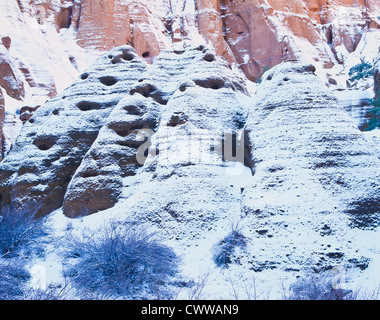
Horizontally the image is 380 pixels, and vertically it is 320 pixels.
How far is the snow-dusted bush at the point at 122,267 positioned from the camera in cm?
540

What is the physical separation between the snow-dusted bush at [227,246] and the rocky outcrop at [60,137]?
550 cm

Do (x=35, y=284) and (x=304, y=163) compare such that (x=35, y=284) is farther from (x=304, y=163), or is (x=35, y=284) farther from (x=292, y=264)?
(x=304, y=163)

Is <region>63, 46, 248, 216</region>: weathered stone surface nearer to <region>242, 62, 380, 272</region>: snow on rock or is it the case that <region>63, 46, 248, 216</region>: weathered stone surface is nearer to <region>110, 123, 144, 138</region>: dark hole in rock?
<region>110, 123, 144, 138</region>: dark hole in rock

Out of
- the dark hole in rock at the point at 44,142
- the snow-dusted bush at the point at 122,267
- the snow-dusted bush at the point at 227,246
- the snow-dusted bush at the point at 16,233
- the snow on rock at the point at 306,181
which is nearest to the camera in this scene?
the snow-dusted bush at the point at 122,267

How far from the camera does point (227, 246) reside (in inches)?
249

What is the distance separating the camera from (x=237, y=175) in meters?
8.49

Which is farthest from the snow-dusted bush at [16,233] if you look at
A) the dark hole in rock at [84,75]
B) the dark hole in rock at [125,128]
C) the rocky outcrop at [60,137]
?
the dark hole in rock at [84,75]

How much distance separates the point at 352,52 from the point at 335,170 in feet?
120

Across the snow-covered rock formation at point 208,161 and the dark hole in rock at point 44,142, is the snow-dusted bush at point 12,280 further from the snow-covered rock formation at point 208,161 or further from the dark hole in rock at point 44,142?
the dark hole in rock at point 44,142

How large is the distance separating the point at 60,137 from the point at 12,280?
6558 mm

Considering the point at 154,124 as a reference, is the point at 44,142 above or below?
below

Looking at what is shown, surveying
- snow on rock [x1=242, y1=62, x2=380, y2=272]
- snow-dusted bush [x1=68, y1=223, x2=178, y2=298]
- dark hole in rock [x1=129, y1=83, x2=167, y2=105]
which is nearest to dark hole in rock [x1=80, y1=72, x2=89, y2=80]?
dark hole in rock [x1=129, y1=83, x2=167, y2=105]

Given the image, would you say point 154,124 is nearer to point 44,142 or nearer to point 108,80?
point 108,80

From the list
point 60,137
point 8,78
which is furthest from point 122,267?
point 8,78
